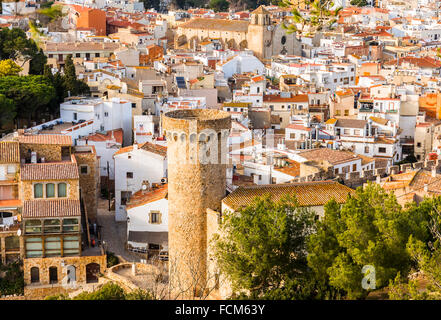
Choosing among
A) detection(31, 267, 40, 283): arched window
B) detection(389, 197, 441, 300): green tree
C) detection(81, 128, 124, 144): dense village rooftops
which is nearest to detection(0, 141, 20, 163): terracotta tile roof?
detection(31, 267, 40, 283): arched window

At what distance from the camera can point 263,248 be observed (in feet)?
43.6

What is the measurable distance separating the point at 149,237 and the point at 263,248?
6.59m

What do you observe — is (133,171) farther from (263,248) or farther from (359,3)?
(359,3)

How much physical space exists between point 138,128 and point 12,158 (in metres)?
7.31

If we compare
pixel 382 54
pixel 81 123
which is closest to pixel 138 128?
pixel 81 123

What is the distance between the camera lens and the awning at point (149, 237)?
1931cm

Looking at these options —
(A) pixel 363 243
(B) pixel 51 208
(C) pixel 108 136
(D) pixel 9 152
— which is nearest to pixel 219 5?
(C) pixel 108 136

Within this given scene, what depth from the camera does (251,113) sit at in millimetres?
32438

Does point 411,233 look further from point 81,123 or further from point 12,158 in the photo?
point 81,123

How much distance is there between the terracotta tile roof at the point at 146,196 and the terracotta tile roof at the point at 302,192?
4.39 meters

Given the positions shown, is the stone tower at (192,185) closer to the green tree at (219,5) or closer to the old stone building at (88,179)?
the old stone building at (88,179)

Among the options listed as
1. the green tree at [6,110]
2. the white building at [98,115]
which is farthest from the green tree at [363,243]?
the green tree at [6,110]

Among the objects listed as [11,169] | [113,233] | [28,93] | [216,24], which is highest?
[216,24]
